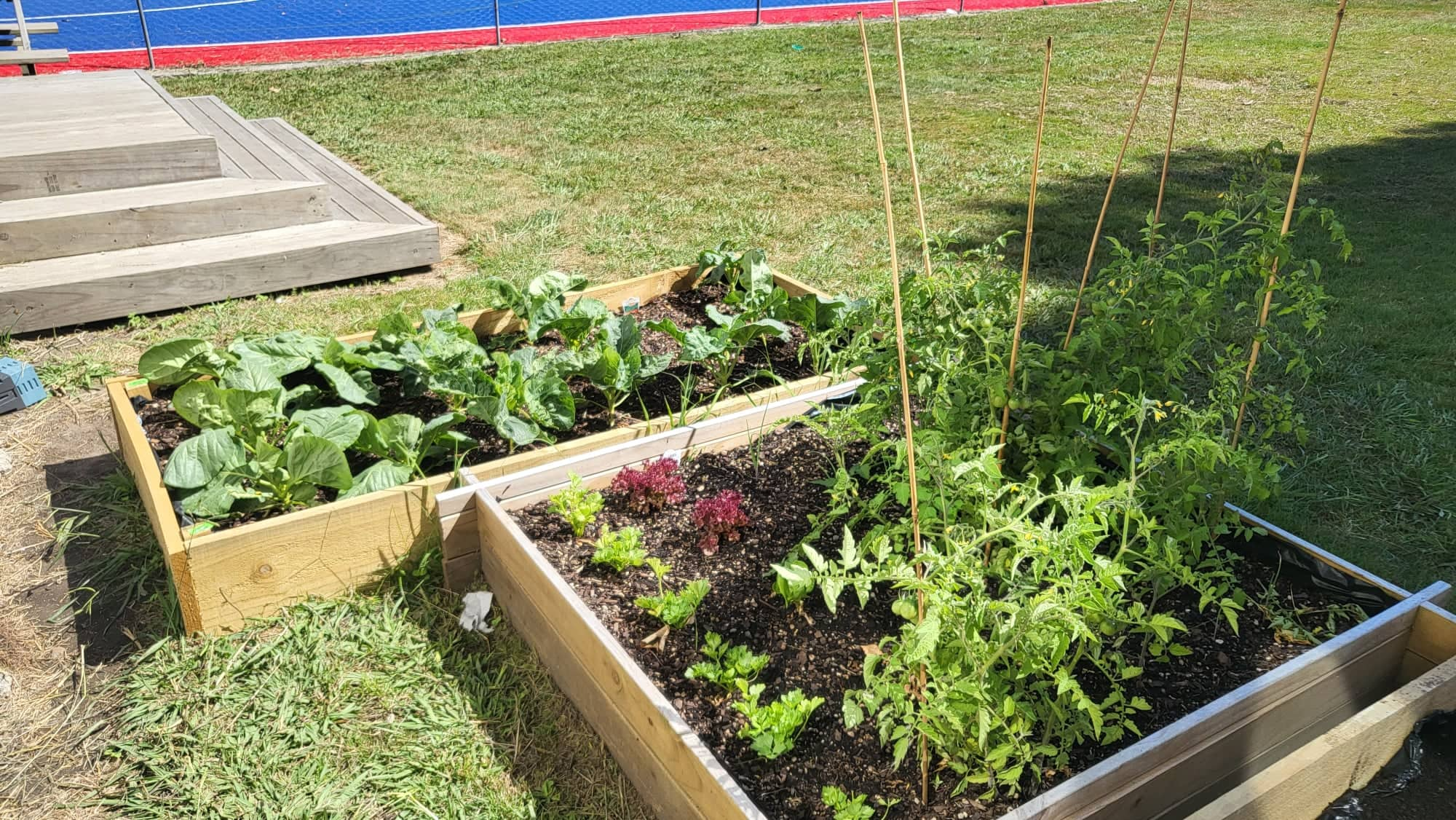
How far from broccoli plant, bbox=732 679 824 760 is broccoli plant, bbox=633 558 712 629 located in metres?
0.27

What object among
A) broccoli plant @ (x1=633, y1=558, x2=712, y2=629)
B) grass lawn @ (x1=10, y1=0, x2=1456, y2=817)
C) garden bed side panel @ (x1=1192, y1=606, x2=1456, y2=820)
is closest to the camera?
garden bed side panel @ (x1=1192, y1=606, x2=1456, y2=820)

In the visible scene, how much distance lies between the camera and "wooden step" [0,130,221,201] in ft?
14.5

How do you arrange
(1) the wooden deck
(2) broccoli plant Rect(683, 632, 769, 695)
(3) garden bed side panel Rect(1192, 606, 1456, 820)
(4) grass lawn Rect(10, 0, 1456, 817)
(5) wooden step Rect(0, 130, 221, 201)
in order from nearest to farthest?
(3) garden bed side panel Rect(1192, 606, 1456, 820) < (2) broccoli plant Rect(683, 632, 769, 695) < (4) grass lawn Rect(10, 0, 1456, 817) < (1) the wooden deck < (5) wooden step Rect(0, 130, 221, 201)

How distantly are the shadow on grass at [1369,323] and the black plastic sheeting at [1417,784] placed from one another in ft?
2.76

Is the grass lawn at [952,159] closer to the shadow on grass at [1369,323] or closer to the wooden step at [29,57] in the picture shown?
the shadow on grass at [1369,323]

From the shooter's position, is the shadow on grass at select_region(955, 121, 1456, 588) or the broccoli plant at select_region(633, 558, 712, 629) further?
the shadow on grass at select_region(955, 121, 1456, 588)

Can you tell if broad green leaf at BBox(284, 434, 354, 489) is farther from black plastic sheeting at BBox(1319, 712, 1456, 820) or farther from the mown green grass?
black plastic sheeting at BBox(1319, 712, 1456, 820)

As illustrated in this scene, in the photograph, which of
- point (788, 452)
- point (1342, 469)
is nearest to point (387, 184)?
point (788, 452)

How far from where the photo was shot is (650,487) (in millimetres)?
2582

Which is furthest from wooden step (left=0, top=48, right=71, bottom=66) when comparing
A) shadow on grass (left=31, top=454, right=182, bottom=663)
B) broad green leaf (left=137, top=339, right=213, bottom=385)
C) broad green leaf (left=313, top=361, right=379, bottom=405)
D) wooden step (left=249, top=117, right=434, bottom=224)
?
broad green leaf (left=313, top=361, right=379, bottom=405)

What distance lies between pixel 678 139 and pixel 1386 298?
4.51 meters

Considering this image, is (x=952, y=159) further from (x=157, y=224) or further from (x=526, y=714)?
(x=526, y=714)

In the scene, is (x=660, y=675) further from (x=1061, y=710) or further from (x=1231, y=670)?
(x=1231, y=670)

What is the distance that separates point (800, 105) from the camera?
827 centimetres
